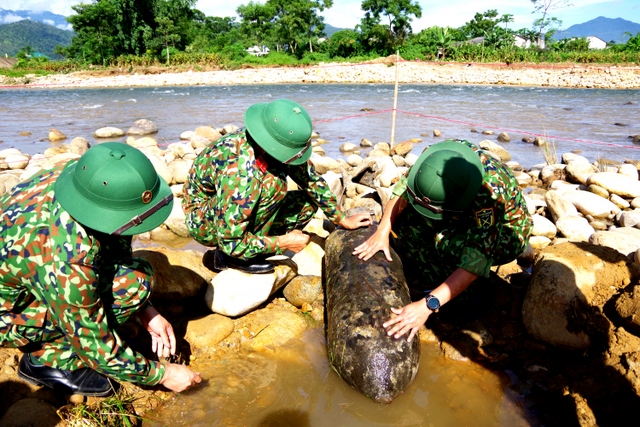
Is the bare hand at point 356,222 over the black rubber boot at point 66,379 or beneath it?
over

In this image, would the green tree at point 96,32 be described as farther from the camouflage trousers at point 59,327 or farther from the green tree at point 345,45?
the camouflage trousers at point 59,327

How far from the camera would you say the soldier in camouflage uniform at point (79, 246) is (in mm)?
1808

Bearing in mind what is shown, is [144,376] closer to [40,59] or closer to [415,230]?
[415,230]

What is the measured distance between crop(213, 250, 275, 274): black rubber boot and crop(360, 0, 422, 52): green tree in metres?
47.6

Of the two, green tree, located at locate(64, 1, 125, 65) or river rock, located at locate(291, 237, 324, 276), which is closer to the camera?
river rock, located at locate(291, 237, 324, 276)

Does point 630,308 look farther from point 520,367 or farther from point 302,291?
point 302,291

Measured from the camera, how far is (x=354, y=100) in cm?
2261

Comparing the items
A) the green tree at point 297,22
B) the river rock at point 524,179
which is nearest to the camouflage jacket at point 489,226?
the river rock at point 524,179

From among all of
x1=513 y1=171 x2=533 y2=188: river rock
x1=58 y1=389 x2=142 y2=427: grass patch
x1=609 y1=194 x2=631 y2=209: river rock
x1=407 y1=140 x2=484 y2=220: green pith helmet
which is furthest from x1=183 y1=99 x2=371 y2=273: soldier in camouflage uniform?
Answer: x1=513 y1=171 x2=533 y2=188: river rock

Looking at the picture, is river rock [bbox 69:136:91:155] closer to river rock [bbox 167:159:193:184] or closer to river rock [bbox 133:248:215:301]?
river rock [bbox 167:159:193:184]

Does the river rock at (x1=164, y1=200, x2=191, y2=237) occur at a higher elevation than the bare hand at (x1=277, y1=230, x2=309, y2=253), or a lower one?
lower

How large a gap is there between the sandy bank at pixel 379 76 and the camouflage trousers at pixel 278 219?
31.8m

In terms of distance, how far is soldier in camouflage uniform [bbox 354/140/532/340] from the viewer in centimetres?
268

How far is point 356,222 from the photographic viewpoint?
3732 mm
